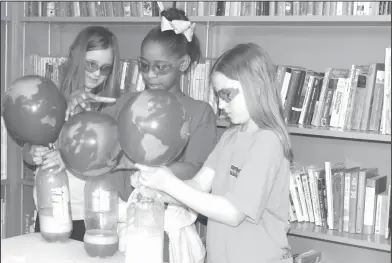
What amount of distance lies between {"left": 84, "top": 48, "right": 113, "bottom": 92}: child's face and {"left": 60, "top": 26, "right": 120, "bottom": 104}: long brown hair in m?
0.02

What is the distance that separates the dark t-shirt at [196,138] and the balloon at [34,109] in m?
0.29

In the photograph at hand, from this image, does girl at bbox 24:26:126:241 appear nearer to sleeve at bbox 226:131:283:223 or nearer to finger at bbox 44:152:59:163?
finger at bbox 44:152:59:163

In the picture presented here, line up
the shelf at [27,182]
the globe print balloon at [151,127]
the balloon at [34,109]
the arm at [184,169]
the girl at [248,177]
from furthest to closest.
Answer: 1. the shelf at [27,182]
2. the arm at [184,169]
3. the balloon at [34,109]
4. the girl at [248,177]
5. the globe print balloon at [151,127]

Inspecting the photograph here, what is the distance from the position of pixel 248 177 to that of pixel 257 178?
2 centimetres

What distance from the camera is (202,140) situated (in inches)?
80.7

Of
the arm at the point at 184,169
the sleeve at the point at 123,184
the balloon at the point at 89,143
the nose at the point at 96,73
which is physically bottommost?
the sleeve at the point at 123,184

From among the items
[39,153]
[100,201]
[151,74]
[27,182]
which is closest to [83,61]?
[151,74]

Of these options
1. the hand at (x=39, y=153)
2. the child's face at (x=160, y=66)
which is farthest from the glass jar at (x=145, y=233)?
the child's face at (x=160, y=66)

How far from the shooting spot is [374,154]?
2428 mm

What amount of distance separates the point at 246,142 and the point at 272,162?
0.37 feet

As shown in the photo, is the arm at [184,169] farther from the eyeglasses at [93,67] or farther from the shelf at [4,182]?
the shelf at [4,182]

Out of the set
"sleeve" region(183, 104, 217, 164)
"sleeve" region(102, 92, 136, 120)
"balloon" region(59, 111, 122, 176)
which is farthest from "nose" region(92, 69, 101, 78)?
"balloon" region(59, 111, 122, 176)

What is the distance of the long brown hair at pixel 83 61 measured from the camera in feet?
7.29

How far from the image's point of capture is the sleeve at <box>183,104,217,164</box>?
2.02 m
